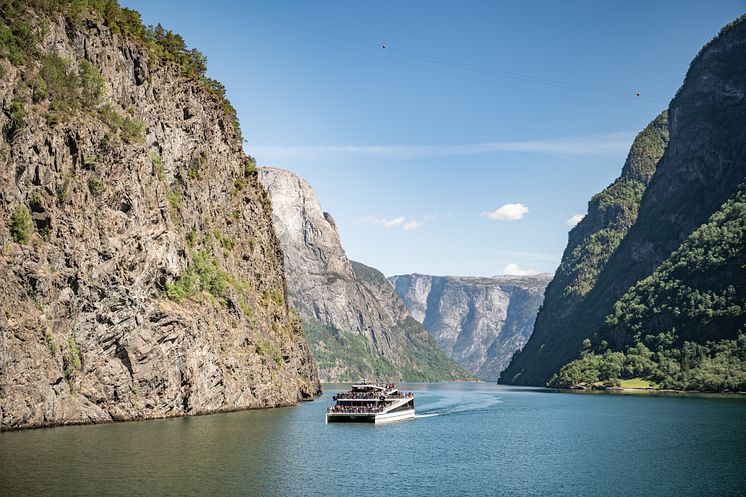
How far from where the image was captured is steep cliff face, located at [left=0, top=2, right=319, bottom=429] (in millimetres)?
92562

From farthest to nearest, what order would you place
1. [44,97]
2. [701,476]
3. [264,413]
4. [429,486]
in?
1. [264,413]
2. [44,97]
3. [701,476]
4. [429,486]

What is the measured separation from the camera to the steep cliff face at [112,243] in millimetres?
92562

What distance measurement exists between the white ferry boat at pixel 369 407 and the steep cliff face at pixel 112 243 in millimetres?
18671

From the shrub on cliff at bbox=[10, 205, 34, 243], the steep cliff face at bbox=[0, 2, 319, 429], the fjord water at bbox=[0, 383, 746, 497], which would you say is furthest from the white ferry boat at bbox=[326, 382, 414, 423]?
the shrub on cliff at bbox=[10, 205, 34, 243]

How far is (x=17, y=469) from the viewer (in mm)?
61969

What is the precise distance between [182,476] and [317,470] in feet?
45.4

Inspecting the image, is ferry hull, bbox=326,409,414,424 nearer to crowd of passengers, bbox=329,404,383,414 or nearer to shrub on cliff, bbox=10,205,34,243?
crowd of passengers, bbox=329,404,383,414

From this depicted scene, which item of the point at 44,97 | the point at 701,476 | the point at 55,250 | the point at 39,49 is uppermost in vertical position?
the point at 39,49

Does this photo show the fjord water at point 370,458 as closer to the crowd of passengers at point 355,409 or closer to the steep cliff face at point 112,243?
the crowd of passengers at point 355,409

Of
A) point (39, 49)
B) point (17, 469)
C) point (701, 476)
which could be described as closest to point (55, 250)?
point (39, 49)

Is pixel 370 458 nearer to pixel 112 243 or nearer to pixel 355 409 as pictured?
pixel 355 409

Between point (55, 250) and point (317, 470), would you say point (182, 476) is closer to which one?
point (317, 470)

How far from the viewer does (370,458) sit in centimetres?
8181

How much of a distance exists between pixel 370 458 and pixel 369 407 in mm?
48414
